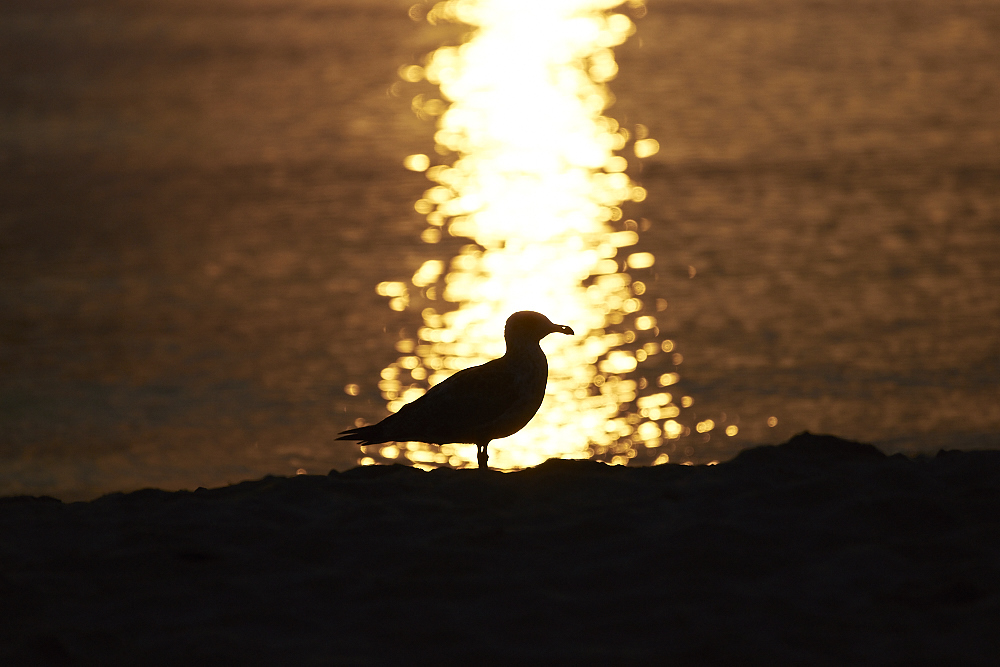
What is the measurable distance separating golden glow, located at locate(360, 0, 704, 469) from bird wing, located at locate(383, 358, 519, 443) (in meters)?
5.40

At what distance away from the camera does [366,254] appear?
1220 inches

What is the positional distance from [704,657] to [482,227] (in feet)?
94.7

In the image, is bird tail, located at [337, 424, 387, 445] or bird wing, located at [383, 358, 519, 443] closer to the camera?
bird wing, located at [383, 358, 519, 443]

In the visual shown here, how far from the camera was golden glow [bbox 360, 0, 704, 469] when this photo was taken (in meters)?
19.9

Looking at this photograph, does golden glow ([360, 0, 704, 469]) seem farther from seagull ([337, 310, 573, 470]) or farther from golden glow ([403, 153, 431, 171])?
seagull ([337, 310, 573, 470])

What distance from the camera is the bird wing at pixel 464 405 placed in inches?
378

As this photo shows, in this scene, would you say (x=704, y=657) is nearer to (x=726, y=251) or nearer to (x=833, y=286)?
(x=833, y=286)

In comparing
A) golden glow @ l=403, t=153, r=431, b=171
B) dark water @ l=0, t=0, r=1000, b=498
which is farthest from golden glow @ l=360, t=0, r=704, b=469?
dark water @ l=0, t=0, r=1000, b=498

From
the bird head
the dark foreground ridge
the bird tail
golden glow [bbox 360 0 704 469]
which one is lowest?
the dark foreground ridge

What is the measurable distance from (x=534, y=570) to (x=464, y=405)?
103 inches

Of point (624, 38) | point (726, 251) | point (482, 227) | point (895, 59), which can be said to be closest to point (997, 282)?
point (726, 251)

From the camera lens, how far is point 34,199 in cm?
3703

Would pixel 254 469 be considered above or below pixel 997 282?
below

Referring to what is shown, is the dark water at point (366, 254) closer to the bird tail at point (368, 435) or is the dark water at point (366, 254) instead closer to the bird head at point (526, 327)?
the bird tail at point (368, 435)
